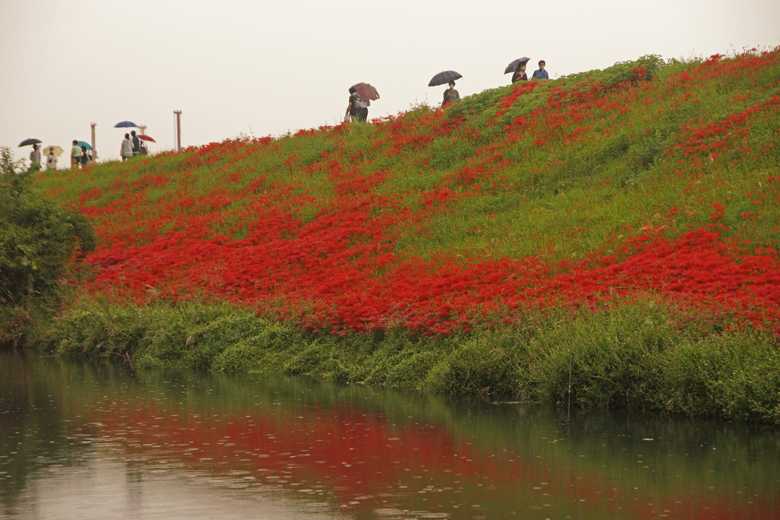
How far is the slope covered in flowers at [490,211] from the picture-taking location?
87.9 feet

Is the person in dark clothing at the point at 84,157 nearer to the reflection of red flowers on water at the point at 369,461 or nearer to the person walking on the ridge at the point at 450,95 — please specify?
the person walking on the ridge at the point at 450,95

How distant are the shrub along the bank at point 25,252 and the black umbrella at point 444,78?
69.2ft

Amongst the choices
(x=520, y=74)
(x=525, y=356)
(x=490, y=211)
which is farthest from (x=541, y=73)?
(x=525, y=356)

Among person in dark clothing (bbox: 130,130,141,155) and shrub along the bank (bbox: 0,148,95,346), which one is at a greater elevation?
person in dark clothing (bbox: 130,130,141,155)

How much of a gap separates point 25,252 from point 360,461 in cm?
1969

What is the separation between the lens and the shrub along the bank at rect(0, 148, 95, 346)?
34.7m

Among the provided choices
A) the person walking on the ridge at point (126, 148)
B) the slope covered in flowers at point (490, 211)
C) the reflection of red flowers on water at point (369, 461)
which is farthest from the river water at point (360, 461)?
the person walking on the ridge at point (126, 148)

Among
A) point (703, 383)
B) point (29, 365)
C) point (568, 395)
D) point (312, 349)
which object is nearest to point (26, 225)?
point (29, 365)

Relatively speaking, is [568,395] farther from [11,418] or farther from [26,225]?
[26,225]

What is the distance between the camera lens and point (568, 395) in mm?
22438

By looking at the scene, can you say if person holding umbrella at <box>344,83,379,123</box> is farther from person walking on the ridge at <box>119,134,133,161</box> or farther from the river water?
the river water

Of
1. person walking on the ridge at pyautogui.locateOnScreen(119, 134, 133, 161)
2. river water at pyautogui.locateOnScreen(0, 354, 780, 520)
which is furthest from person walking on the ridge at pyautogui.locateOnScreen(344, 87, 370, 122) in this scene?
river water at pyautogui.locateOnScreen(0, 354, 780, 520)

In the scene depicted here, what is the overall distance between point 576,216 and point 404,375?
9.22 metres

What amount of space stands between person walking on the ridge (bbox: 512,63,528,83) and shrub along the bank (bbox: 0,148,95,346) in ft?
72.4
